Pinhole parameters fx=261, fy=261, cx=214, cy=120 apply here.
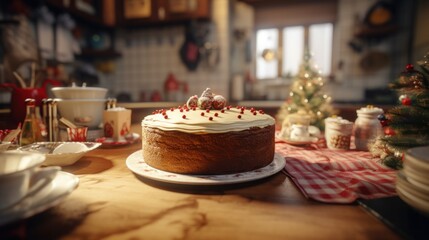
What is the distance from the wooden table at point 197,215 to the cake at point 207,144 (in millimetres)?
91

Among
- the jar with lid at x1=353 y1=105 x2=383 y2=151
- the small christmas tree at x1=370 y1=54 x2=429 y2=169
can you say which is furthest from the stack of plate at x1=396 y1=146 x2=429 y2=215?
the jar with lid at x1=353 y1=105 x2=383 y2=151

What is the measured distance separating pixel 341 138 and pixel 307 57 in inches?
49.3

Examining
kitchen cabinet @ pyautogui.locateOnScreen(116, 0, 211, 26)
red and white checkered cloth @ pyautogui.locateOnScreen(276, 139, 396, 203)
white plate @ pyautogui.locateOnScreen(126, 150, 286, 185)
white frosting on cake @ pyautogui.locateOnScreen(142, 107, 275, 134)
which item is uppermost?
kitchen cabinet @ pyautogui.locateOnScreen(116, 0, 211, 26)

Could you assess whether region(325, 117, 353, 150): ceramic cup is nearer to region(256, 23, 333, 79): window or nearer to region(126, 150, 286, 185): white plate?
region(126, 150, 286, 185): white plate

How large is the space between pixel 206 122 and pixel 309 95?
4.76 ft

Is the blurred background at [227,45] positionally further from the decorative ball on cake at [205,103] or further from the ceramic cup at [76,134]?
the decorative ball on cake at [205,103]

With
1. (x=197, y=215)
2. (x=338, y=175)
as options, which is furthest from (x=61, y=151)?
(x=338, y=175)

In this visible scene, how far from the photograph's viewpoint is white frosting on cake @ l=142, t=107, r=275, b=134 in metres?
0.82

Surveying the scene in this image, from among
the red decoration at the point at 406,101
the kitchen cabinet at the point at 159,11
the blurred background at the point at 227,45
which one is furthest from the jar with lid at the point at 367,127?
the kitchen cabinet at the point at 159,11

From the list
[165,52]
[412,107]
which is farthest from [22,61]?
[412,107]

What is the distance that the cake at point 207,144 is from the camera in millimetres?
807

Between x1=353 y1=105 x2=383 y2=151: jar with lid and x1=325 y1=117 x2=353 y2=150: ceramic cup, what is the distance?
1.6 inches

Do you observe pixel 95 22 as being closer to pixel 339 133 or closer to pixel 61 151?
pixel 61 151

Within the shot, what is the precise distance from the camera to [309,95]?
80.7 inches
